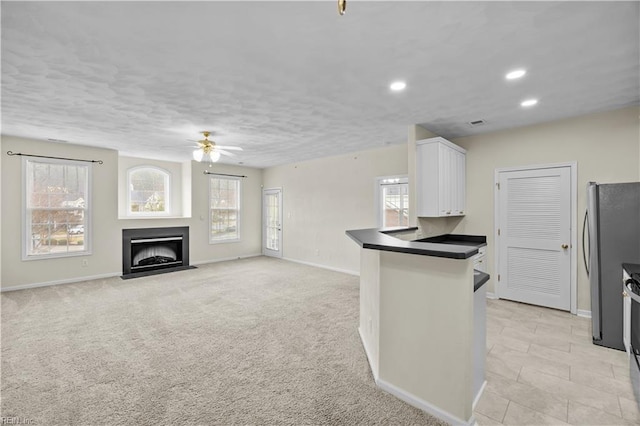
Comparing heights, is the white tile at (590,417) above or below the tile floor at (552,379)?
below

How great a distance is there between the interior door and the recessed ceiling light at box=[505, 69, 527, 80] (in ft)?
19.5

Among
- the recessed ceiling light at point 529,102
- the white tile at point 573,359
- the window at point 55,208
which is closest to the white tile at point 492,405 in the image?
the white tile at point 573,359

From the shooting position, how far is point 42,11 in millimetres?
1730

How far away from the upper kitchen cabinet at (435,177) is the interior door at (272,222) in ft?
14.9

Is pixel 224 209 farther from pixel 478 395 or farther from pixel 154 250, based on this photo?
pixel 478 395

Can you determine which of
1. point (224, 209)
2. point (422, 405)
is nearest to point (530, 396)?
point (422, 405)

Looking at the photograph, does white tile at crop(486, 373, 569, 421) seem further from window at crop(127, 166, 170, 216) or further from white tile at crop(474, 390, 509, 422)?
window at crop(127, 166, 170, 216)

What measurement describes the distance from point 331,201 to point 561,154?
13.2 feet

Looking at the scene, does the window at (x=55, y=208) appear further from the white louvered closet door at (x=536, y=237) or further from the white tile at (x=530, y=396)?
the white louvered closet door at (x=536, y=237)

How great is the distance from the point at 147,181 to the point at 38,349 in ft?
15.4

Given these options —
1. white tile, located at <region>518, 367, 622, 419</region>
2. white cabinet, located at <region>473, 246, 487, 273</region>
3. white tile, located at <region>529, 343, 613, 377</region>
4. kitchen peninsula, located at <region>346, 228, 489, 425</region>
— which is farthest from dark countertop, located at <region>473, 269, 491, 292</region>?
white cabinet, located at <region>473, 246, 487, 273</region>

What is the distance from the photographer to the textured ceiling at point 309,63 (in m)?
1.77

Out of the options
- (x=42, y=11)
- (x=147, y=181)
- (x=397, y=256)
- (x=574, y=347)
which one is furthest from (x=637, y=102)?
(x=147, y=181)

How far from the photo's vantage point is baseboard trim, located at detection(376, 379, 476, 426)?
182 cm
